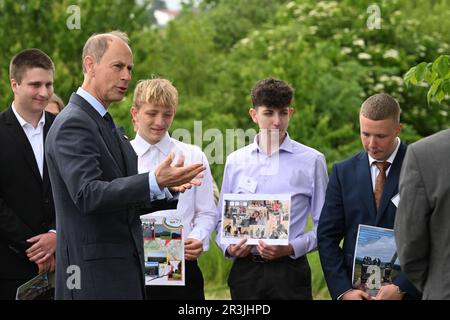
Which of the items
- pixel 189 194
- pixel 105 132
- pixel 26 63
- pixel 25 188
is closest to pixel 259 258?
pixel 189 194

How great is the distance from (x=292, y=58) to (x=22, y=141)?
14.6 m

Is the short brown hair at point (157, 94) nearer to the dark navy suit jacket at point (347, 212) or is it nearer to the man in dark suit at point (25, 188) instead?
the man in dark suit at point (25, 188)

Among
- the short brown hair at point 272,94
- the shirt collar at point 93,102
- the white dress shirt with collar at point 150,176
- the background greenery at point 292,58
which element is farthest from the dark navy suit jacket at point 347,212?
the background greenery at point 292,58

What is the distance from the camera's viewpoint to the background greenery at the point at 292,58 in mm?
20125

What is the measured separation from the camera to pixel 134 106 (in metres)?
7.08

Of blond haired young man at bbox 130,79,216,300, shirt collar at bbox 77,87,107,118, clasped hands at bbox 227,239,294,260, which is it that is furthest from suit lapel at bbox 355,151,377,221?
shirt collar at bbox 77,87,107,118

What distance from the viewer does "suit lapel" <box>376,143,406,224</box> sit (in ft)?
20.1

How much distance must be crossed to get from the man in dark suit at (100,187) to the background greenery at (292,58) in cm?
1247

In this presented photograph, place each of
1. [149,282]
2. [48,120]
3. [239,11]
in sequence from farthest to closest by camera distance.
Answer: [239,11], [48,120], [149,282]

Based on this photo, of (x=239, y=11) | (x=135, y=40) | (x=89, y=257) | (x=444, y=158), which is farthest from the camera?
(x=239, y=11)

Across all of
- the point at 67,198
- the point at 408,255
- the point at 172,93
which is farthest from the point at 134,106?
the point at 408,255

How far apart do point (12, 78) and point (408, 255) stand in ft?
11.8
